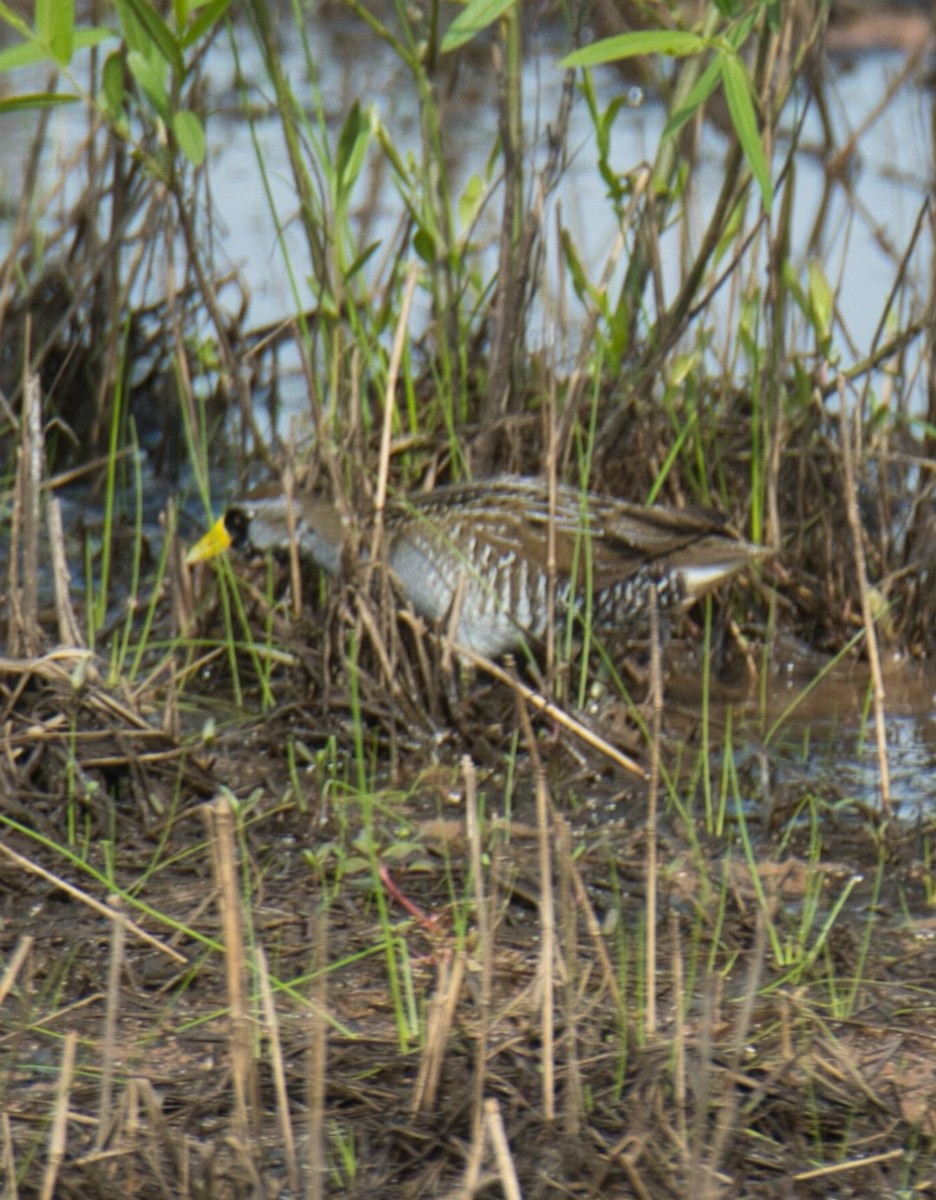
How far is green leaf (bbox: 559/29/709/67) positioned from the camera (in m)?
3.07

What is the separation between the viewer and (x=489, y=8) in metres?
3.14

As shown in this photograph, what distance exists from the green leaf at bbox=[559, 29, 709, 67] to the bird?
1.21m

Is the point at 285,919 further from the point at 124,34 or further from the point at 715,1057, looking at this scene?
the point at 124,34

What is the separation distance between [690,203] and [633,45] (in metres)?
1.62

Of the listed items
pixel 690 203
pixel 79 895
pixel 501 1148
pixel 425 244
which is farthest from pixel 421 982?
pixel 690 203

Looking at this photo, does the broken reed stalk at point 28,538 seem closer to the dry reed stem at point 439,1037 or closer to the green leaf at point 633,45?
the green leaf at point 633,45

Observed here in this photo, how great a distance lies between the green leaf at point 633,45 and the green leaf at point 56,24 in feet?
2.60

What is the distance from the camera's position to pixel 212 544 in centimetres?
428

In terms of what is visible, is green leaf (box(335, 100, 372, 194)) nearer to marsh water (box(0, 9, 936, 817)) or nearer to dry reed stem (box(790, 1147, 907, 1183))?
marsh water (box(0, 9, 936, 817))

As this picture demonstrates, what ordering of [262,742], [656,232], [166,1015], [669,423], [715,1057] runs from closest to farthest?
[715,1057], [166,1015], [262,742], [656,232], [669,423]

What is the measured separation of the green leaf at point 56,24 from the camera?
314 cm

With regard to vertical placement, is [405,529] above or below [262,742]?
above

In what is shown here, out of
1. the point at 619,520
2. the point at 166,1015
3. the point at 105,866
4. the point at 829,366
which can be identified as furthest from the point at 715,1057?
the point at 829,366

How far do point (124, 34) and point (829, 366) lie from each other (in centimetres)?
179
